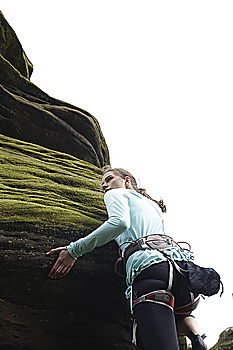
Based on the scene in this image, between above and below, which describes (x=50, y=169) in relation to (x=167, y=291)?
below

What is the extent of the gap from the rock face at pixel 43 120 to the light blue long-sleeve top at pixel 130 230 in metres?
5.11

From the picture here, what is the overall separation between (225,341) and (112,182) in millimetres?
3212

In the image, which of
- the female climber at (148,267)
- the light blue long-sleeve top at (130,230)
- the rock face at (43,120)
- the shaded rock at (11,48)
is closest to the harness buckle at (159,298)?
the female climber at (148,267)

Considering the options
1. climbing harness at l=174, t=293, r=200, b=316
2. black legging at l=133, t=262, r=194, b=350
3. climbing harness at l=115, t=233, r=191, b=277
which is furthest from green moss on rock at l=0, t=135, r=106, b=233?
climbing harness at l=174, t=293, r=200, b=316

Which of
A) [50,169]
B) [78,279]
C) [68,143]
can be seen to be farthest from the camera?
[68,143]

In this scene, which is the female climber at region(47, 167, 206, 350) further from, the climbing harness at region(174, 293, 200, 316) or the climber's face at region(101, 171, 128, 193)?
the climber's face at region(101, 171, 128, 193)

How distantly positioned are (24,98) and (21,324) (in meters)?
7.69

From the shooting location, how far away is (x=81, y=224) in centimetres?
579

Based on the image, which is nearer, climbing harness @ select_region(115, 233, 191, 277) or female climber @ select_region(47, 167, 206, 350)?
female climber @ select_region(47, 167, 206, 350)

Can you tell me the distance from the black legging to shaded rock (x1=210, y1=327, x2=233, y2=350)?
82.6 inches

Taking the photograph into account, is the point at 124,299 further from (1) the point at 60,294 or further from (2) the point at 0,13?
(2) the point at 0,13

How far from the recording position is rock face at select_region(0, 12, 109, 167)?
1013 cm

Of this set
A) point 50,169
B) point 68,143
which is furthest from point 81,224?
point 68,143

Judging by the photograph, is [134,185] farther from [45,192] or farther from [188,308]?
[188,308]
